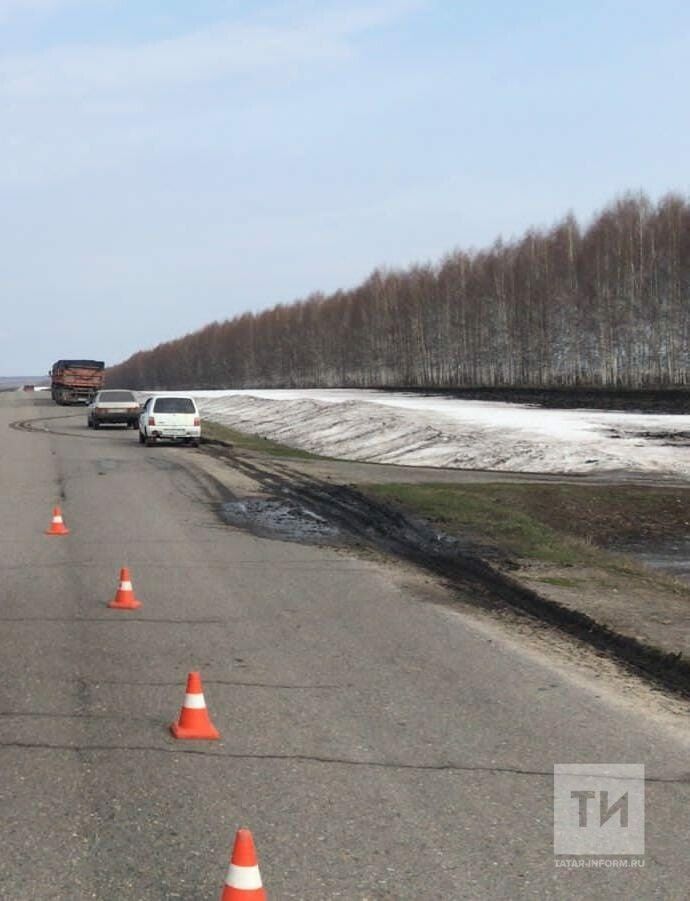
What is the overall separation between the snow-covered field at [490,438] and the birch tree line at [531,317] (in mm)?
27758

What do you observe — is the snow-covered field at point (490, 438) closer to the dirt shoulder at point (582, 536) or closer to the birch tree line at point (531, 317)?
the dirt shoulder at point (582, 536)

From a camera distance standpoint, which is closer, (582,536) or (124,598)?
(124,598)

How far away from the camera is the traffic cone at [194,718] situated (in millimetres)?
6406

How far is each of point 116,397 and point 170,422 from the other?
12102mm

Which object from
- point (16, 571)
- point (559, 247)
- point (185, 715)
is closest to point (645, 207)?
point (559, 247)

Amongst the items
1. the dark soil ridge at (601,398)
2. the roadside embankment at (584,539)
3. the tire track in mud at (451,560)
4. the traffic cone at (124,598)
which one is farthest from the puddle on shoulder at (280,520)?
the dark soil ridge at (601,398)

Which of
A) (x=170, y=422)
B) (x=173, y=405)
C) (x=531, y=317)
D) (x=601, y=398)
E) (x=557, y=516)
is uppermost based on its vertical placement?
(x=531, y=317)

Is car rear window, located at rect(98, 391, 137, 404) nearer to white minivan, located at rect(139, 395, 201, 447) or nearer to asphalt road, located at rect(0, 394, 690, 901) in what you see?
white minivan, located at rect(139, 395, 201, 447)

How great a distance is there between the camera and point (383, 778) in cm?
581

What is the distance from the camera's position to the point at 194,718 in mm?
6418

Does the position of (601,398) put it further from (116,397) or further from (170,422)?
(170,422)

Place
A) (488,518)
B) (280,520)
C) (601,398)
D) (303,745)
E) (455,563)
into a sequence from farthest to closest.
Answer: (601,398)
(280,520)
(488,518)
(455,563)
(303,745)

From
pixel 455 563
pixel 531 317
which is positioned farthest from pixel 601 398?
pixel 455 563

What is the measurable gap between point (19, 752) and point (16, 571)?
6462mm
